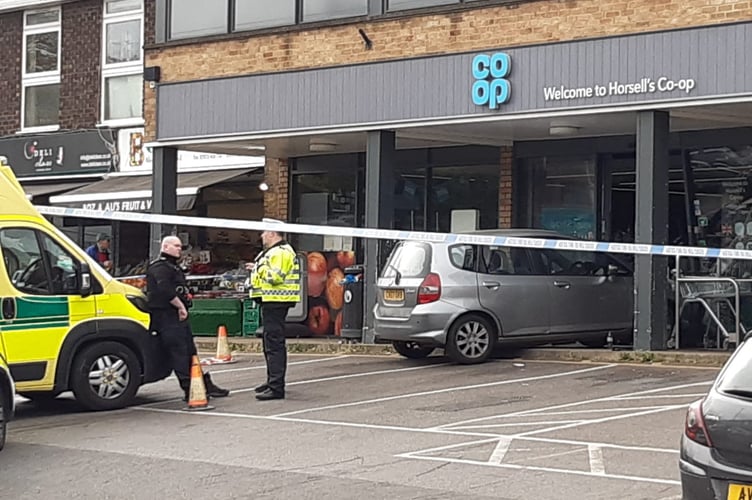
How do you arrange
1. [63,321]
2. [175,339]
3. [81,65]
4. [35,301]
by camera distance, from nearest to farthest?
[35,301]
[63,321]
[175,339]
[81,65]

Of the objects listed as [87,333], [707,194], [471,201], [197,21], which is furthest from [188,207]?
[87,333]

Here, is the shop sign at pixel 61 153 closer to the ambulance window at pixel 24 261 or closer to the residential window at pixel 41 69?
the residential window at pixel 41 69

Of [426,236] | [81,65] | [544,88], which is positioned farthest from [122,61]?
[426,236]

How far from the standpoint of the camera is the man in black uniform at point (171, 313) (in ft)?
42.0

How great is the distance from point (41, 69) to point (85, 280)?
53.5ft

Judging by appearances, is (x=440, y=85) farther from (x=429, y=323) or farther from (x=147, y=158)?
(x=147, y=158)

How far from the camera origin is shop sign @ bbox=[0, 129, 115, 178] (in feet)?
85.0

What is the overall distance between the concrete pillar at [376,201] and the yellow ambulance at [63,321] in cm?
579

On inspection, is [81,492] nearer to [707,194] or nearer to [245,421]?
[245,421]

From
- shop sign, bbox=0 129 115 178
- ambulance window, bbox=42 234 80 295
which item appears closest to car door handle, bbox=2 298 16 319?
ambulance window, bbox=42 234 80 295

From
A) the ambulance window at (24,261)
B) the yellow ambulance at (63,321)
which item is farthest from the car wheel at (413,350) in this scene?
the ambulance window at (24,261)

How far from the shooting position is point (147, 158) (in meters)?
25.4

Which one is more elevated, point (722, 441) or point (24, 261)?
point (24, 261)

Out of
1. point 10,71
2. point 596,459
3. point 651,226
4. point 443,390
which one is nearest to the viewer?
point 596,459
